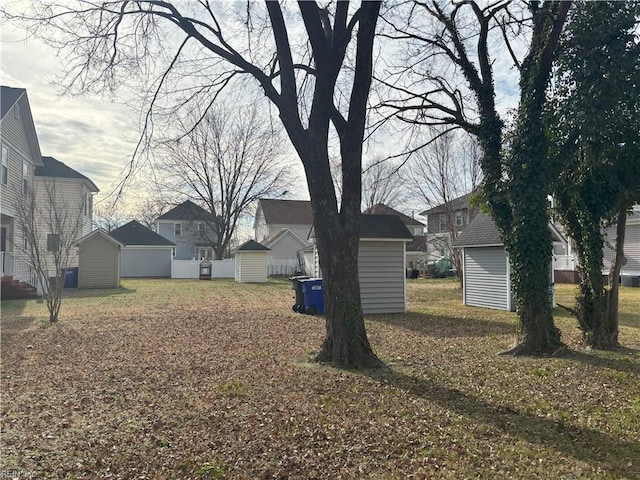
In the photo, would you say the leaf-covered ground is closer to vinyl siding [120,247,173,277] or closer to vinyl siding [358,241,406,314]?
vinyl siding [358,241,406,314]

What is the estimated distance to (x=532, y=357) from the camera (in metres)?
7.86

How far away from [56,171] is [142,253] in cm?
1243

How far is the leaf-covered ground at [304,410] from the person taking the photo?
3900 millimetres

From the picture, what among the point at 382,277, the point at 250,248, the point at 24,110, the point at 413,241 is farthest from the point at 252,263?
the point at 382,277

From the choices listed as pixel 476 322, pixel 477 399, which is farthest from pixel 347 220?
pixel 476 322

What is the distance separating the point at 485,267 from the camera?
16141mm

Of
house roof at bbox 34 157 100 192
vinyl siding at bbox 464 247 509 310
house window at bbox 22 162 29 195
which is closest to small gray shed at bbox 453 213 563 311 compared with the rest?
vinyl siding at bbox 464 247 509 310

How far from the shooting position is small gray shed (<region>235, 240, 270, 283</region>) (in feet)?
101

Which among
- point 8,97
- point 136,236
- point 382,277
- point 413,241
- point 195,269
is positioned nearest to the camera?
point 382,277

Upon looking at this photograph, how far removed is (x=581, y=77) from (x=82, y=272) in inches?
931

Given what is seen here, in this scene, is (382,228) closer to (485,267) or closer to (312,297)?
(312,297)

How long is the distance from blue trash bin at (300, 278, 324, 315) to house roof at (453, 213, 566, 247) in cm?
552

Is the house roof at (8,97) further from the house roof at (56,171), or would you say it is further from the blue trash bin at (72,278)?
the blue trash bin at (72,278)

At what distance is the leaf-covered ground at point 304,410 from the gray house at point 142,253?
1118 inches
